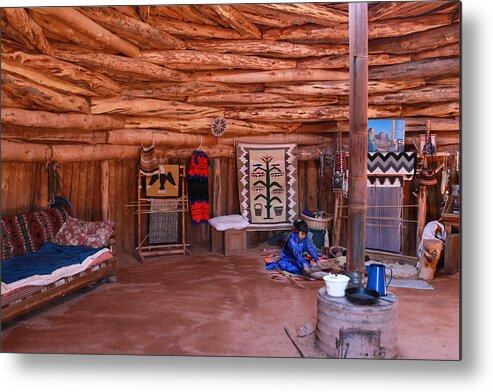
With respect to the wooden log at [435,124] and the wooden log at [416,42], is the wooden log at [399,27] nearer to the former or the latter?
Result: the wooden log at [416,42]

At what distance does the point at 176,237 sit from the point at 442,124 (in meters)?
4.68

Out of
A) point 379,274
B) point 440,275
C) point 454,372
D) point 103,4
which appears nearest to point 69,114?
point 103,4

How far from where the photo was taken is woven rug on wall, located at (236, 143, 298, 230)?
8023 millimetres

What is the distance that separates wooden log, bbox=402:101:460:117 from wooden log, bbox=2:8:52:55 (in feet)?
17.2

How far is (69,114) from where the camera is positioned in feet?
17.8

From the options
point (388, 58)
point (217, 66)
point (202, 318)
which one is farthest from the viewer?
point (388, 58)

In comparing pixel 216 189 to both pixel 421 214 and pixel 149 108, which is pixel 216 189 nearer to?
pixel 149 108

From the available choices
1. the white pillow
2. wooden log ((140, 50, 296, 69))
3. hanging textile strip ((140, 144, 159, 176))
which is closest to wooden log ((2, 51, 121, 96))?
wooden log ((140, 50, 296, 69))

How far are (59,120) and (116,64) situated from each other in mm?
954

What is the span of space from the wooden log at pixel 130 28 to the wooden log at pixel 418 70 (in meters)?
2.93

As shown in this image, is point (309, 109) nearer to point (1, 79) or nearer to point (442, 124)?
point (442, 124)

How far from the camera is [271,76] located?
641cm

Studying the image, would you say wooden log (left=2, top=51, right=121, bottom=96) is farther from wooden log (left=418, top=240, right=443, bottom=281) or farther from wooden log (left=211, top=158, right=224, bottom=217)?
wooden log (left=418, top=240, right=443, bottom=281)

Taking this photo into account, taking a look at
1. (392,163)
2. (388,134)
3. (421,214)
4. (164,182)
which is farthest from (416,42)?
(164,182)
